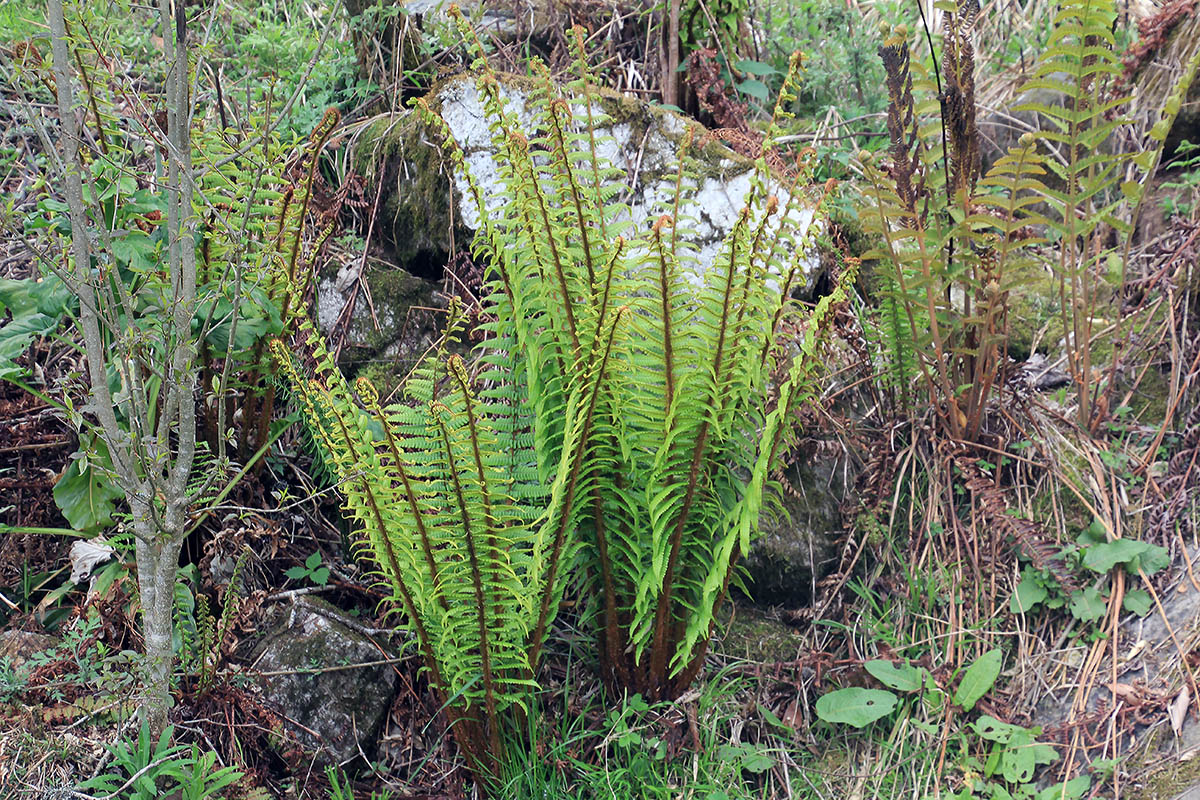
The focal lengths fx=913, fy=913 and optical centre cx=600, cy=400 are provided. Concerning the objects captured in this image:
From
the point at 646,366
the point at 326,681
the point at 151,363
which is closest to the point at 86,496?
the point at 151,363

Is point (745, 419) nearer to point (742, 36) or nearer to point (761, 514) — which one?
point (761, 514)

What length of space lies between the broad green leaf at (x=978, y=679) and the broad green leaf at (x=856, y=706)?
0.20 m

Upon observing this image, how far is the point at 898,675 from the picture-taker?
258 centimetres

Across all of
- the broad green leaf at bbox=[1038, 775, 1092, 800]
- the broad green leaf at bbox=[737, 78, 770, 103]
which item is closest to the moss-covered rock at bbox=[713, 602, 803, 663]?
the broad green leaf at bbox=[1038, 775, 1092, 800]

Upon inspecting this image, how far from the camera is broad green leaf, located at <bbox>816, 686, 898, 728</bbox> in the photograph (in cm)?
248

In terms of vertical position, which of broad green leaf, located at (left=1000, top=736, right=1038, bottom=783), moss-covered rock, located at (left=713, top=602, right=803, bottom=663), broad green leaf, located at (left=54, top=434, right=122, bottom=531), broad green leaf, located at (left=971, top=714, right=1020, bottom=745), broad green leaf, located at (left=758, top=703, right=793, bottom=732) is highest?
broad green leaf, located at (left=54, top=434, right=122, bottom=531)

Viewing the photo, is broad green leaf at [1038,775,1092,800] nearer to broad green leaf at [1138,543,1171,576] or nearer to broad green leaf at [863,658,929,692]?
broad green leaf at [863,658,929,692]

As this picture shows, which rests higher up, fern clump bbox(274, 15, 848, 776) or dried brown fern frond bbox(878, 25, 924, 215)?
dried brown fern frond bbox(878, 25, 924, 215)

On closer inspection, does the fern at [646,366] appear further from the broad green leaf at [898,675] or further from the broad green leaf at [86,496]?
the broad green leaf at [86,496]

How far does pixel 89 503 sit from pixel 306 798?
94 cm

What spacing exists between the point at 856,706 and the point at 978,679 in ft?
1.19

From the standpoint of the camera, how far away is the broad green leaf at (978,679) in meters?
2.54

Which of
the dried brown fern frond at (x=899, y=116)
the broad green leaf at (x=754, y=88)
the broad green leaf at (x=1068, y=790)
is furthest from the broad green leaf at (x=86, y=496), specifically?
the broad green leaf at (x=754, y=88)

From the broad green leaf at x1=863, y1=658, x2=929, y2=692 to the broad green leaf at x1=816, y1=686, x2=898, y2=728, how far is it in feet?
0.13
